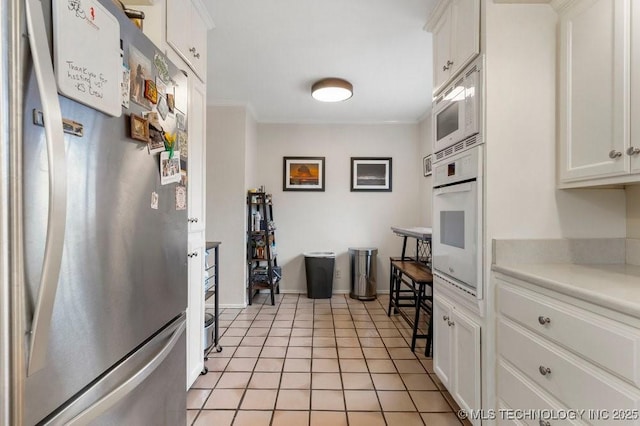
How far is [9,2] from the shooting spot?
518 mm

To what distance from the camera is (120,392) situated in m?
0.77

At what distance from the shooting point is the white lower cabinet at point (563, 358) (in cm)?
85

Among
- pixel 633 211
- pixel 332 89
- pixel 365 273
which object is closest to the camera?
pixel 633 211

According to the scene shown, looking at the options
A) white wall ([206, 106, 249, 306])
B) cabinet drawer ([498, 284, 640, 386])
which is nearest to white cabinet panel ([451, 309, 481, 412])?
cabinet drawer ([498, 284, 640, 386])

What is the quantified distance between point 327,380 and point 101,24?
218 cm

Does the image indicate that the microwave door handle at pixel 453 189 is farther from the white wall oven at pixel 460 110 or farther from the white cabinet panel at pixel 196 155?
the white cabinet panel at pixel 196 155

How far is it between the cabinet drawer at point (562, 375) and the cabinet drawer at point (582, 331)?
1.5 inches

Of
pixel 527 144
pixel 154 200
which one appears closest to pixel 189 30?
pixel 154 200

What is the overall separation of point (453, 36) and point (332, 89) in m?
1.41

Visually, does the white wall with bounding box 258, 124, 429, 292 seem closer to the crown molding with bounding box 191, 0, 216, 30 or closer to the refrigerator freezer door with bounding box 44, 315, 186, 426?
the crown molding with bounding box 191, 0, 216, 30

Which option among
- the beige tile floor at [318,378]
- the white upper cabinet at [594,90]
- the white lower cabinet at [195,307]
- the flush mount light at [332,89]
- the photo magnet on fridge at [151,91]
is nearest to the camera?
the photo magnet on fridge at [151,91]

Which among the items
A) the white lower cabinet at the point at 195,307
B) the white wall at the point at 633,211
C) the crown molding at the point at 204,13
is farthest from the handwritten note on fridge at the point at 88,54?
the white wall at the point at 633,211

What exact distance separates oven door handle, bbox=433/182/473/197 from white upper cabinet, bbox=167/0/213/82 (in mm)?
1735

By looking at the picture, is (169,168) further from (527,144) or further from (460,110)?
(527,144)
